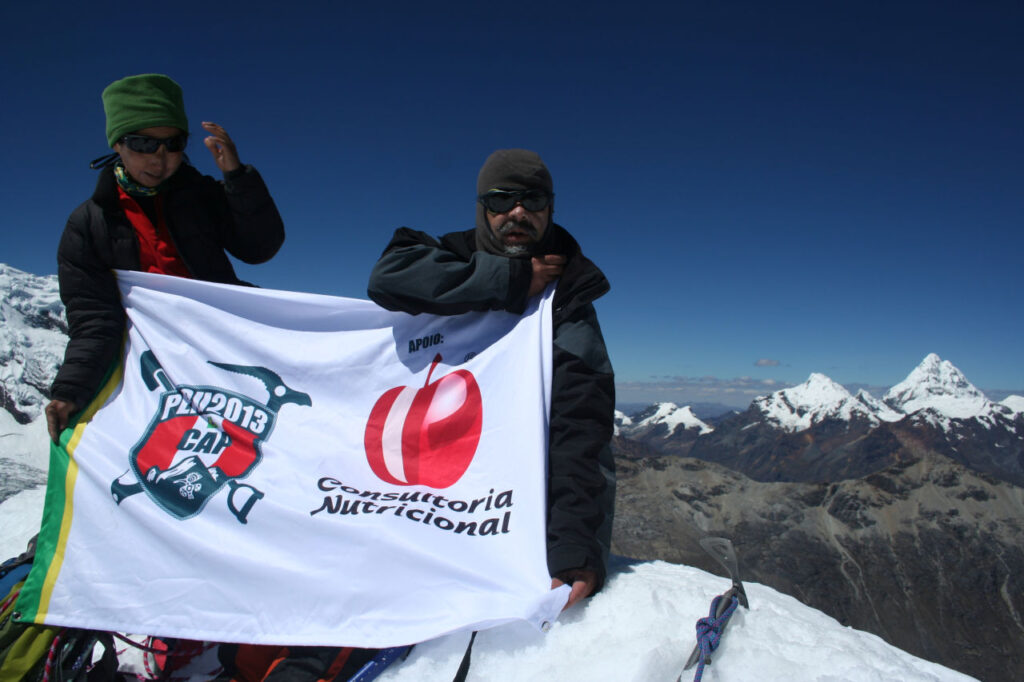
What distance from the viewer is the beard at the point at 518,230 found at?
4.29m

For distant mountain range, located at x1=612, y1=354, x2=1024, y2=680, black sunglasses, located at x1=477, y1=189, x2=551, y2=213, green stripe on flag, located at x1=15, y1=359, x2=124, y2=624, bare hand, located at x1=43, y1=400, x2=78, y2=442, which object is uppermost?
black sunglasses, located at x1=477, y1=189, x2=551, y2=213

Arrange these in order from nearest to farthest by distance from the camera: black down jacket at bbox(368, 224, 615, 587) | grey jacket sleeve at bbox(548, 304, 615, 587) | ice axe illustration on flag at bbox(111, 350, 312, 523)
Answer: grey jacket sleeve at bbox(548, 304, 615, 587)
black down jacket at bbox(368, 224, 615, 587)
ice axe illustration on flag at bbox(111, 350, 312, 523)

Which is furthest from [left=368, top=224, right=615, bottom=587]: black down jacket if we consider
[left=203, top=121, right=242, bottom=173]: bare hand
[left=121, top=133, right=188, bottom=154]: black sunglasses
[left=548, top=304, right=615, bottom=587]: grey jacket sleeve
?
[left=121, top=133, right=188, bottom=154]: black sunglasses

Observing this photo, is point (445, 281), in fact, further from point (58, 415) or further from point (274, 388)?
point (58, 415)

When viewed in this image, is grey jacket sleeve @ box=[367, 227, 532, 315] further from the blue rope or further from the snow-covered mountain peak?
the snow-covered mountain peak

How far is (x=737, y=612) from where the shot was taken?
124 inches

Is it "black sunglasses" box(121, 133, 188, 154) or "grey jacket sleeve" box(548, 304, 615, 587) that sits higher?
"black sunglasses" box(121, 133, 188, 154)

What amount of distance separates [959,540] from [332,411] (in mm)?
249885

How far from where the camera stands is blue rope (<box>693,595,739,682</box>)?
8.93ft

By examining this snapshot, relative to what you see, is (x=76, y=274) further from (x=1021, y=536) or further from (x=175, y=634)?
(x=1021, y=536)

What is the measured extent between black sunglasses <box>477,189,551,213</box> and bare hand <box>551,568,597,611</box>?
2663 millimetres

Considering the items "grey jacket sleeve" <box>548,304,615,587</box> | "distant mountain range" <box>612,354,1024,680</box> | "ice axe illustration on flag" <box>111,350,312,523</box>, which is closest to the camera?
"grey jacket sleeve" <box>548,304,615,587</box>

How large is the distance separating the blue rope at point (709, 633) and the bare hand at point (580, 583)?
2.06 ft

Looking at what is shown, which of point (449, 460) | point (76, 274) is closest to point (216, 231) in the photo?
point (76, 274)
